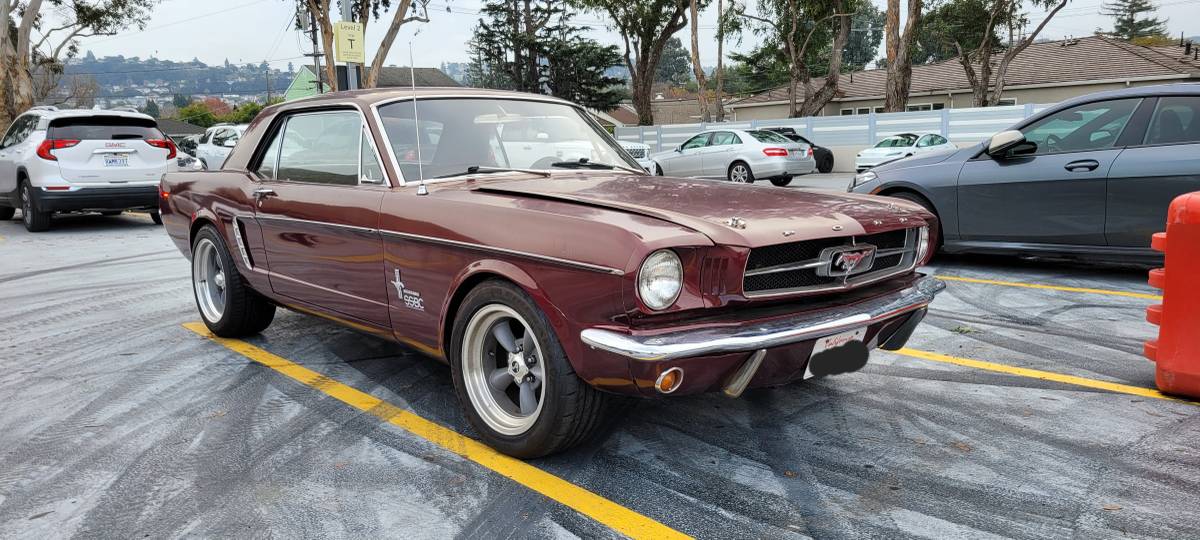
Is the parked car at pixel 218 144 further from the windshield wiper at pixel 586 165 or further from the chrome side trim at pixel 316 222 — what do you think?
the windshield wiper at pixel 586 165

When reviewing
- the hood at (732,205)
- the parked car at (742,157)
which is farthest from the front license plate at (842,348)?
the parked car at (742,157)

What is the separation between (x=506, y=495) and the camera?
9.93 ft

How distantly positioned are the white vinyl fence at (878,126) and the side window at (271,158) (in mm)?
21695

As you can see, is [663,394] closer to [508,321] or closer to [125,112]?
[508,321]

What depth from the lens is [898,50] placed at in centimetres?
2491

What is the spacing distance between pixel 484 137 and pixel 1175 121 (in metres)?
5.05

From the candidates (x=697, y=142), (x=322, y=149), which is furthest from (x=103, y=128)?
(x=697, y=142)

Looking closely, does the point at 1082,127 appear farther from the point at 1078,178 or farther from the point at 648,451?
the point at 648,451

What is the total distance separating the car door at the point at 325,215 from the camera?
390 centimetres

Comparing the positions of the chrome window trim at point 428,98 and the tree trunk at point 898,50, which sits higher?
the tree trunk at point 898,50

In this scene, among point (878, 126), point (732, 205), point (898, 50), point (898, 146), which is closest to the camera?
point (732, 205)

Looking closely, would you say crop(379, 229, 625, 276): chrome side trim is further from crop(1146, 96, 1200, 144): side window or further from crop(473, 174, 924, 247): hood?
crop(1146, 96, 1200, 144): side window

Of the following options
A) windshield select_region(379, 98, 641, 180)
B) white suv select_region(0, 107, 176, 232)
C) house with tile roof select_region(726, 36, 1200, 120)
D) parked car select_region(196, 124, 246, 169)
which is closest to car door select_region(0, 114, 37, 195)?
white suv select_region(0, 107, 176, 232)

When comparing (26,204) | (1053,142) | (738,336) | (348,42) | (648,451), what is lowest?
(648,451)
